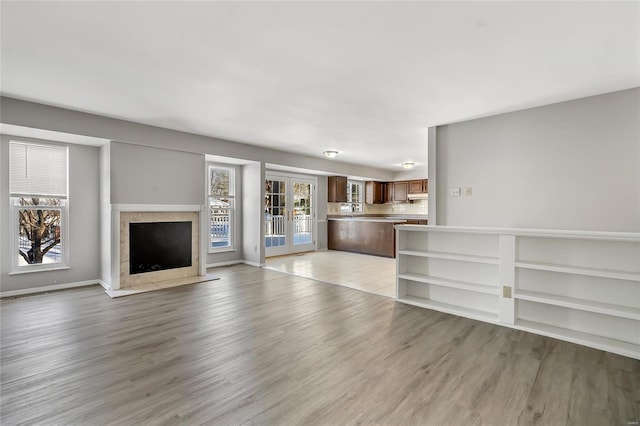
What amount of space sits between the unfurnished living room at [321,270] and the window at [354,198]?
13.5 feet

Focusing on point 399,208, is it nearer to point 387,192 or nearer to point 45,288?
point 387,192

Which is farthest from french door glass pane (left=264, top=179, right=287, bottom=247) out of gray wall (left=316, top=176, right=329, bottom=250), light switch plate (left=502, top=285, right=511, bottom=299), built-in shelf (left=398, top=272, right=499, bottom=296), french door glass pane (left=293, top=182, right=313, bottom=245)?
light switch plate (left=502, top=285, right=511, bottom=299)

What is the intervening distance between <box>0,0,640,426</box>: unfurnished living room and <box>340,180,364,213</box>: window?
4118mm

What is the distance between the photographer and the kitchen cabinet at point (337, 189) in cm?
885

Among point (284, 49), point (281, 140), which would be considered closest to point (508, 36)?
point (284, 49)

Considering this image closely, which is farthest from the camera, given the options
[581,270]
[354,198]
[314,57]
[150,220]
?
[354,198]

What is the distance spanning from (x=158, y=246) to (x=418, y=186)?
766 centimetres

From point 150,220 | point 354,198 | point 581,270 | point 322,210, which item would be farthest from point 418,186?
point 150,220

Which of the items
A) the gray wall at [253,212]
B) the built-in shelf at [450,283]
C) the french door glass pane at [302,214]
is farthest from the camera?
the french door glass pane at [302,214]

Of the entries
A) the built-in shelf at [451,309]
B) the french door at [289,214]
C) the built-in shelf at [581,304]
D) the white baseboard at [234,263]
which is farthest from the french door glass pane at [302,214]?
the built-in shelf at [581,304]

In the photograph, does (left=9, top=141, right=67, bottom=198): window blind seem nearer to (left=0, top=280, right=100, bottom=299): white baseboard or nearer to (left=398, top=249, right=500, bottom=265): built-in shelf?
(left=0, top=280, right=100, bottom=299): white baseboard

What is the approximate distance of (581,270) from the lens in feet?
9.37

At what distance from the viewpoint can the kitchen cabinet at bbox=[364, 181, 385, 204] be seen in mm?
10286

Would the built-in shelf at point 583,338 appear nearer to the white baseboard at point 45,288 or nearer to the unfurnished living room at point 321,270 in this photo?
the unfurnished living room at point 321,270
